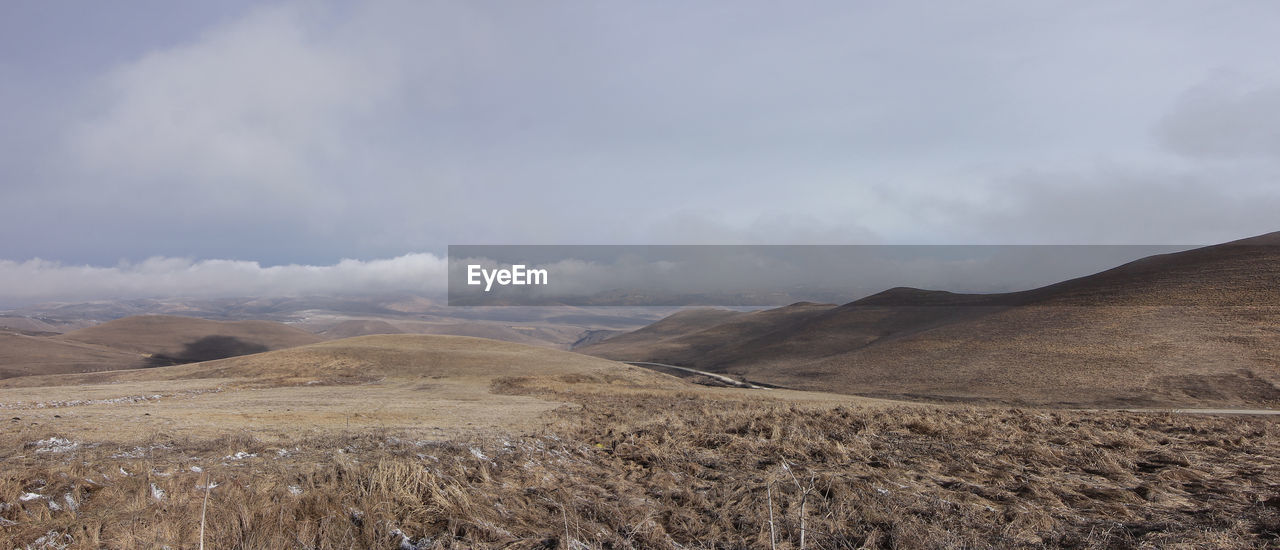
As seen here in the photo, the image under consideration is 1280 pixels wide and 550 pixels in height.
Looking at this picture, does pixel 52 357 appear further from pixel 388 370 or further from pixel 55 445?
pixel 55 445

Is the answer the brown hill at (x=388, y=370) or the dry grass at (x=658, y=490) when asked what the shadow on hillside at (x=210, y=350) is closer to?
the brown hill at (x=388, y=370)

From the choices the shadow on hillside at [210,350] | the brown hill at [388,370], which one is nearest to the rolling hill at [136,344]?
the shadow on hillside at [210,350]

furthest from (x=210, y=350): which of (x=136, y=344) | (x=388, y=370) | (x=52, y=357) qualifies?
(x=388, y=370)

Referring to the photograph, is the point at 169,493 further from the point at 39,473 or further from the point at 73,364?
the point at 73,364

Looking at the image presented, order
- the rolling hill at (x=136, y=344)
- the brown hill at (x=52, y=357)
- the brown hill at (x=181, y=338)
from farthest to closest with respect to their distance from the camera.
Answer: the brown hill at (x=181, y=338), the rolling hill at (x=136, y=344), the brown hill at (x=52, y=357)

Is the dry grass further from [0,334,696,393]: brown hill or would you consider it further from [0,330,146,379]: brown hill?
[0,330,146,379]: brown hill

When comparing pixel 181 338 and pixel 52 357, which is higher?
pixel 52 357
